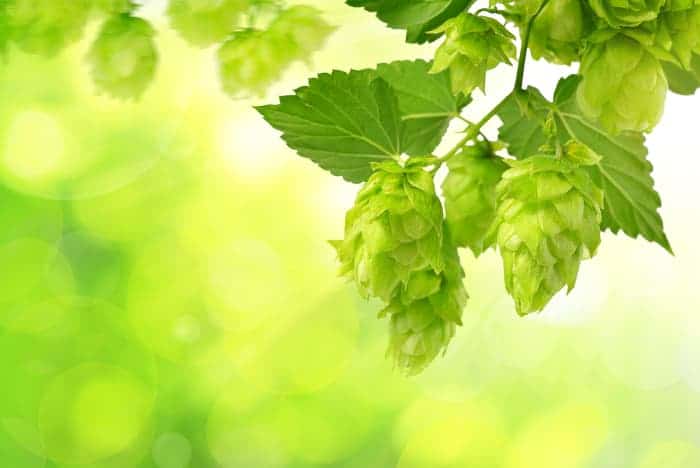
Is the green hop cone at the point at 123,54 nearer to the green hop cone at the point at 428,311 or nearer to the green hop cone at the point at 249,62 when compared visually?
the green hop cone at the point at 249,62

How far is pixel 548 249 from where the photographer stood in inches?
15.4

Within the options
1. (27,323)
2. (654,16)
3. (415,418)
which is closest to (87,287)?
(27,323)

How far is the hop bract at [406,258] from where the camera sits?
0.40m

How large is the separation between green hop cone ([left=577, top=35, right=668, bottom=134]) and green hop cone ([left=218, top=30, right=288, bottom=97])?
18 cm

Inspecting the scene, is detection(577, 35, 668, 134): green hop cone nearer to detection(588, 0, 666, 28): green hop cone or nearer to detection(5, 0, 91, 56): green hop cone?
detection(588, 0, 666, 28): green hop cone

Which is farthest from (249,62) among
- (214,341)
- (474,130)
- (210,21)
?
(214,341)

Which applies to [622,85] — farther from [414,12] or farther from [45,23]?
[45,23]

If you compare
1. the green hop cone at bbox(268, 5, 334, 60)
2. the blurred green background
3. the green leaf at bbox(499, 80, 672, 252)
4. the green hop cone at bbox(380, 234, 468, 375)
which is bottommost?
the blurred green background

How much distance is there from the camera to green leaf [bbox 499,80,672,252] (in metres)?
0.51

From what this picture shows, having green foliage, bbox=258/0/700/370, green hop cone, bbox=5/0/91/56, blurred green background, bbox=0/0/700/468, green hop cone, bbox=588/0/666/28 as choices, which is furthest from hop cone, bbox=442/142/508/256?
blurred green background, bbox=0/0/700/468

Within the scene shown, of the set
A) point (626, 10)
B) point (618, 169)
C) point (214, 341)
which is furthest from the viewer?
point (214, 341)

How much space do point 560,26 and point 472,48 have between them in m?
0.03

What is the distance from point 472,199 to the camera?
1.53 ft

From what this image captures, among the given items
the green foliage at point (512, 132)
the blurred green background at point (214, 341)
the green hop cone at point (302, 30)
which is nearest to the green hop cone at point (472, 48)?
the green foliage at point (512, 132)
